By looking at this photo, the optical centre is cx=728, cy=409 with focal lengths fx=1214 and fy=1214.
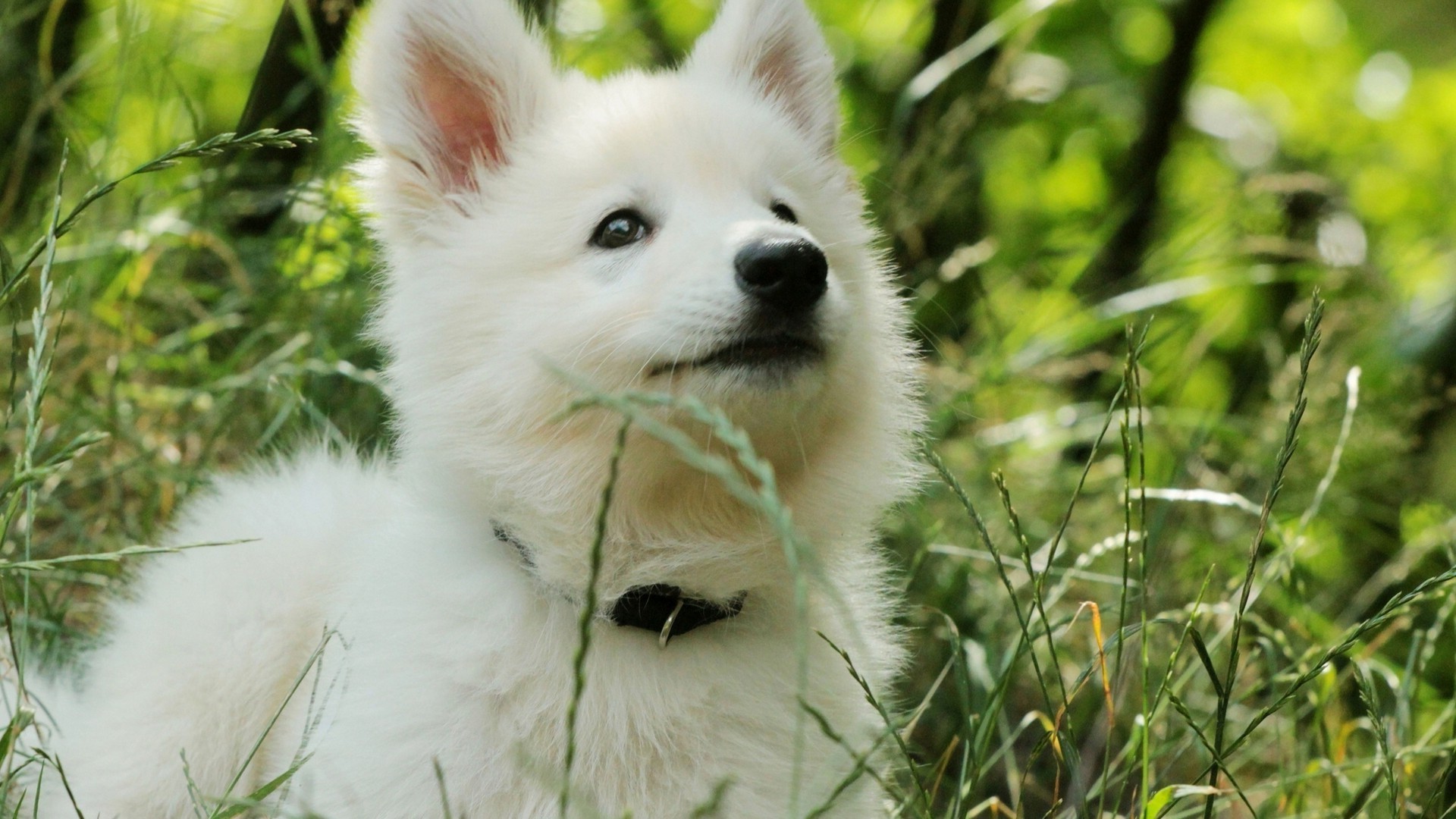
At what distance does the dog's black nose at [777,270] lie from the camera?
232 centimetres

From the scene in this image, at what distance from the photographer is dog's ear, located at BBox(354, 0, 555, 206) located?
108 inches

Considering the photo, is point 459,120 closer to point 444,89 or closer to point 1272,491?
point 444,89

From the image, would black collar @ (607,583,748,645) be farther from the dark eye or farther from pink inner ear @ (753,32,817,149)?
pink inner ear @ (753,32,817,149)

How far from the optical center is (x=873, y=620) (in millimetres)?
2951

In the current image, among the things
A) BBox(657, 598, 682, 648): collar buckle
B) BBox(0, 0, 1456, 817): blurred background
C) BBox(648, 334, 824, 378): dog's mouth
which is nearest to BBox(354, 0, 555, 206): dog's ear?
BBox(0, 0, 1456, 817): blurred background

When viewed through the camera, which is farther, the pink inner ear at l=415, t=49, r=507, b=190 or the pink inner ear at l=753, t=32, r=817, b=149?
the pink inner ear at l=753, t=32, r=817, b=149

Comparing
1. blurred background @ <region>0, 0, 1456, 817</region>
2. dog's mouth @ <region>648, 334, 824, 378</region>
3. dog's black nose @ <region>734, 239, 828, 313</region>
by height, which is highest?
dog's black nose @ <region>734, 239, 828, 313</region>

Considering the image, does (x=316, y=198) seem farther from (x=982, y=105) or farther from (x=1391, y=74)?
(x=1391, y=74)

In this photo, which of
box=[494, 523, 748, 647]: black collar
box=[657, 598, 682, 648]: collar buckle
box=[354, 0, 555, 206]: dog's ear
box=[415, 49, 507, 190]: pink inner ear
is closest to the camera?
box=[657, 598, 682, 648]: collar buckle

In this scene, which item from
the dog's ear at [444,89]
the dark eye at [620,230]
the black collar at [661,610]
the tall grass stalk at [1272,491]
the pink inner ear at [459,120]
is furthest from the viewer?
the pink inner ear at [459,120]

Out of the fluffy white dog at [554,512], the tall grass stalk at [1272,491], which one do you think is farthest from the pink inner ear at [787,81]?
the tall grass stalk at [1272,491]

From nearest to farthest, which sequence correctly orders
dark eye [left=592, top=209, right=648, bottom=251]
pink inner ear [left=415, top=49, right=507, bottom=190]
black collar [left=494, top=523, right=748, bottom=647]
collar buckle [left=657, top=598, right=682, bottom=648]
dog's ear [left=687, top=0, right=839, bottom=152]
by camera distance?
collar buckle [left=657, top=598, right=682, bottom=648] → black collar [left=494, top=523, right=748, bottom=647] → dark eye [left=592, top=209, right=648, bottom=251] → pink inner ear [left=415, top=49, right=507, bottom=190] → dog's ear [left=687, top=0, right=839, bottom=152]

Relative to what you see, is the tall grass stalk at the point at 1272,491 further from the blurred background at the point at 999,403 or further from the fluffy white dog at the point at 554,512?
the fluffy white dog at the point at 554,512

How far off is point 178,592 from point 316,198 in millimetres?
1724
